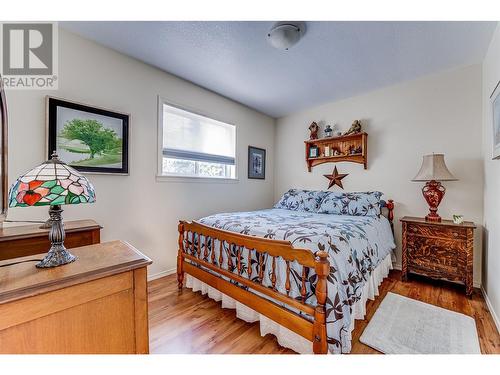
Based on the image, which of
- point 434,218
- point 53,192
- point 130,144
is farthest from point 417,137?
point 53,192

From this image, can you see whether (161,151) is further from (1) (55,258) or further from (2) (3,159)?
(1) (55,258)

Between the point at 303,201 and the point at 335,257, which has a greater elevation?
the point at 303,201

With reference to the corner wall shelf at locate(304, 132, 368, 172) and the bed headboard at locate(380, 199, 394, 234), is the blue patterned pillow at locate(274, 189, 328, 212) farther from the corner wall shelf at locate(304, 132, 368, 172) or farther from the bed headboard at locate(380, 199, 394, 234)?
the bed headboard at locate(380, 199, 394, 234)

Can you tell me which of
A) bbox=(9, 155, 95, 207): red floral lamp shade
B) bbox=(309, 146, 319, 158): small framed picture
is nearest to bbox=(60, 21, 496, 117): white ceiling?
bbox=(309, 146, 319, 158): small framed picture

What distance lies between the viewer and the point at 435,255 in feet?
7.72

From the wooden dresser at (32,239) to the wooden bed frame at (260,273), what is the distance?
81cm

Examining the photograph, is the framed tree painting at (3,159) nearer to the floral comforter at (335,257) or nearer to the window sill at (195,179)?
the window sill at (195,179)

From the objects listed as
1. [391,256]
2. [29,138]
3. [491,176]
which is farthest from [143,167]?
[491,176]

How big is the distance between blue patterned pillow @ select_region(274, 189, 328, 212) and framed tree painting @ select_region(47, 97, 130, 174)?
219cm

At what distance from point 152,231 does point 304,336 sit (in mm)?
1921

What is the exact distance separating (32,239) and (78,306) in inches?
39.0

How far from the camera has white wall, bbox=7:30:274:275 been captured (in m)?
1.83

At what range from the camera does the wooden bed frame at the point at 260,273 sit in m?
1.28
